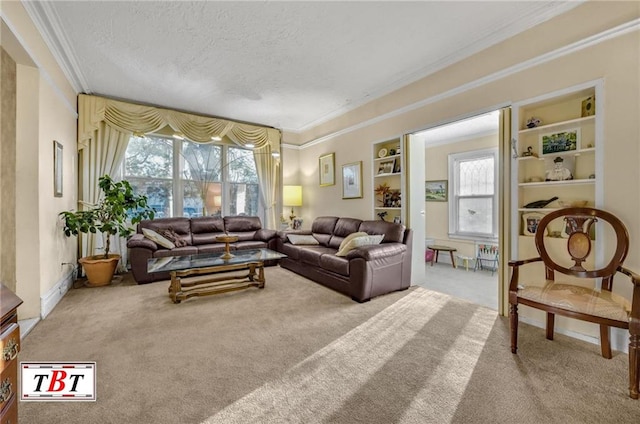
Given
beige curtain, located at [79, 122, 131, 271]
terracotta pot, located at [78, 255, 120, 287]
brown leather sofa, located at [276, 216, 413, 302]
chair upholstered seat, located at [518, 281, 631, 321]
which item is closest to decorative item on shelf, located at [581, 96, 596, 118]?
chair upholstered seat, located at [518, 281, 631, 321]

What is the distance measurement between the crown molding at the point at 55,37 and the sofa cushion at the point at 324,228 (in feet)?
13.1

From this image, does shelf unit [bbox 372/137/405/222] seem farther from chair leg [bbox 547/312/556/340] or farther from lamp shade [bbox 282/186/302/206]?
lamp shade [bbox 282/186/302/206]

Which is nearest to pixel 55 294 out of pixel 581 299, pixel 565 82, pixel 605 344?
pixel 581 299

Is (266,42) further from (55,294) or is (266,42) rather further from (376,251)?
(55,294)

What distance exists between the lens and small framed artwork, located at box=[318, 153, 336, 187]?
5.20m

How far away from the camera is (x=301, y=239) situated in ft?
15.4

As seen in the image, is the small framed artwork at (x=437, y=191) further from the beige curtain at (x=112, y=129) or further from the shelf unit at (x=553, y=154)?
the beige curtain at (x=112, y=129)

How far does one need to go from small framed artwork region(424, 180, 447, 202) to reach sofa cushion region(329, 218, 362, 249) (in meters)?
2.27

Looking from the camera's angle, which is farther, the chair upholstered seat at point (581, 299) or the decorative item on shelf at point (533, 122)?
the decorative item on shelf at point (533, 122)

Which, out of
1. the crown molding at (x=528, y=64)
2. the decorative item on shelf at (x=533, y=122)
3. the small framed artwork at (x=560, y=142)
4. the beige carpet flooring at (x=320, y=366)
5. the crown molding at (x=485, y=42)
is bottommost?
the beige carpet flooring at (x=320, y=366)

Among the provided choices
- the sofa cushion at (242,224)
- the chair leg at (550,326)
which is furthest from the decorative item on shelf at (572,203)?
the sofa cushion at (242,224)

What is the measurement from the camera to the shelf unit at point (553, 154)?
226cm

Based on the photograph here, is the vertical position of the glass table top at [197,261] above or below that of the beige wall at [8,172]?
below

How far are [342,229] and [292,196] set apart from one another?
1.75 m
